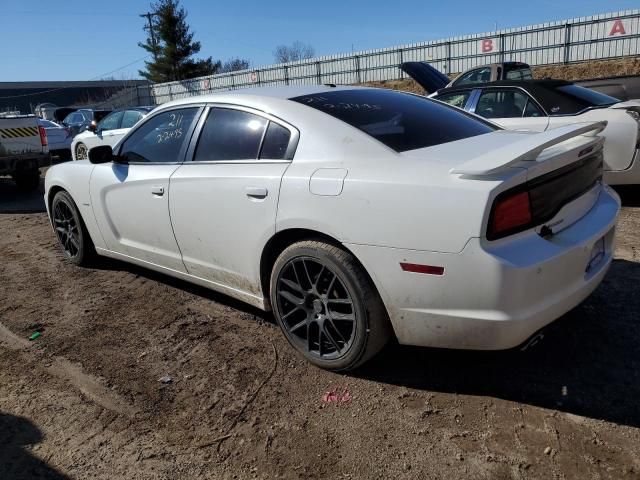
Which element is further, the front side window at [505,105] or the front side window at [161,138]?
the front side window at [505,105]

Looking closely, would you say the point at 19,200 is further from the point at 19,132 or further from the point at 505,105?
the point at 505,105

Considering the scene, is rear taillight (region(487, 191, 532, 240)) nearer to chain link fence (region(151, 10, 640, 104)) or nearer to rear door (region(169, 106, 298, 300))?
rear door (region(169, 106, 298, 300))

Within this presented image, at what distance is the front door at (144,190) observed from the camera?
3709mm

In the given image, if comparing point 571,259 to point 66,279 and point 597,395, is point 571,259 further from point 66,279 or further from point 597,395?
point 66,279

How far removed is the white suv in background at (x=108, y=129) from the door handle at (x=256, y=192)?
32.0 feet

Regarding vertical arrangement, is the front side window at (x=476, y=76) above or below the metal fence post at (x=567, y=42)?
below

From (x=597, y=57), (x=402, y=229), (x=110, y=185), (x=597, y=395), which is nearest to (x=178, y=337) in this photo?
(x=110, y=185)

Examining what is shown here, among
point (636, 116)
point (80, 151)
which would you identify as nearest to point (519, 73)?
point (636, 116)

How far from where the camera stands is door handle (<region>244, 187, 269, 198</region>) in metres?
2.97

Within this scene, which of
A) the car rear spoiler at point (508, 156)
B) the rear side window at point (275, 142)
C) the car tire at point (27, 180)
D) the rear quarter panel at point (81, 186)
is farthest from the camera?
the car tire at point (27, 180)

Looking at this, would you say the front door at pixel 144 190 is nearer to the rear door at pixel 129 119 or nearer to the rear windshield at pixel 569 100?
the rear windshield at pixel 569 100

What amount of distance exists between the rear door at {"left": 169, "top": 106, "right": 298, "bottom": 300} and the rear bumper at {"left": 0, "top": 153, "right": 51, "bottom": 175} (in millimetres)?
7343

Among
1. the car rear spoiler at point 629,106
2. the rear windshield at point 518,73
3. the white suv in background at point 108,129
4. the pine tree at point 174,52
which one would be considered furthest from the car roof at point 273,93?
the pine tree at point 174,52

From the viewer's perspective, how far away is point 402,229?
2.41m
